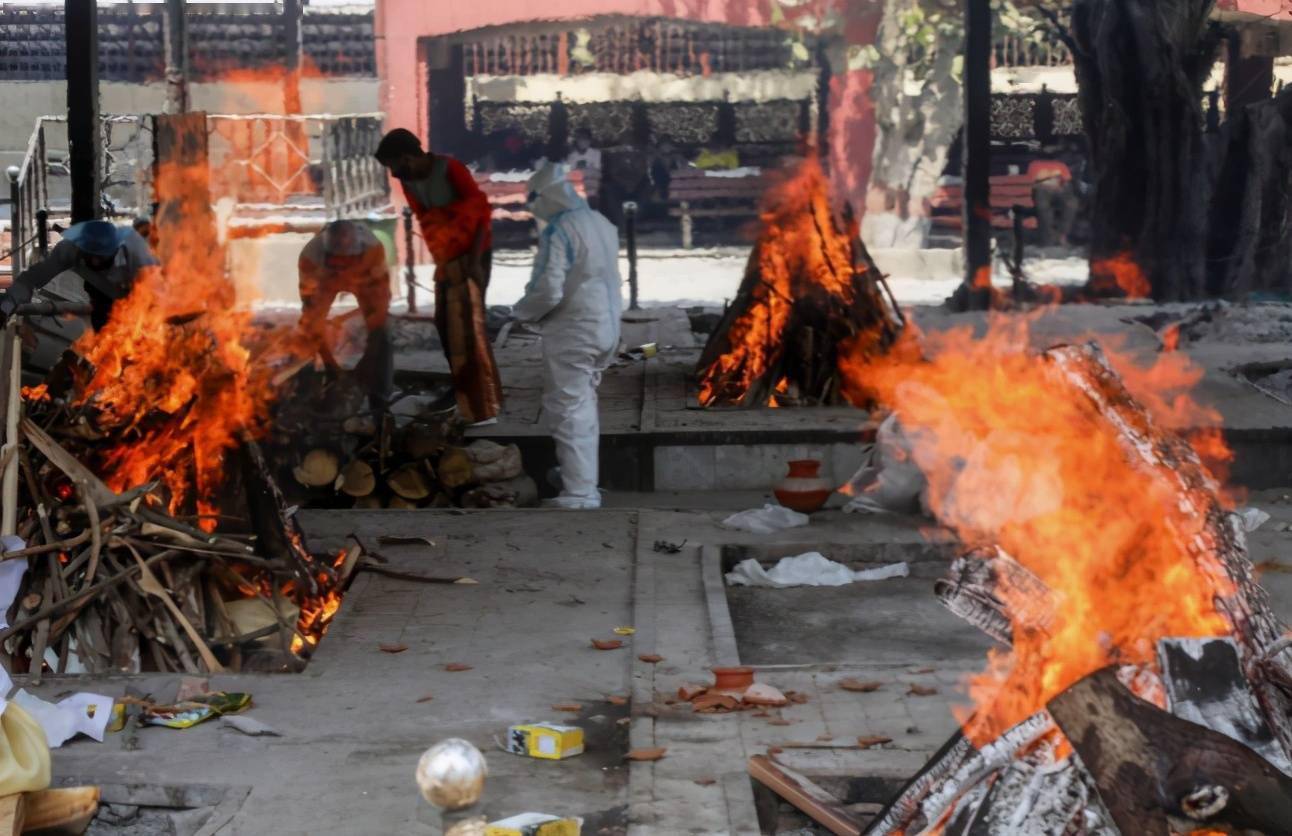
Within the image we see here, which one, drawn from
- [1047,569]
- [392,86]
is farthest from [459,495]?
[392,86]

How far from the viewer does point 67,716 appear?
6121 mm

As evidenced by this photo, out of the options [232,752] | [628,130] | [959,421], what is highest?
[628,130]

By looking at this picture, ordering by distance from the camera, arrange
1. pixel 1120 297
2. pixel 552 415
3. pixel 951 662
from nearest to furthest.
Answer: pixel 951 662 → pixel 552 415 → pixel 1120 297

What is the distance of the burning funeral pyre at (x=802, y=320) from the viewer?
41.7 feet

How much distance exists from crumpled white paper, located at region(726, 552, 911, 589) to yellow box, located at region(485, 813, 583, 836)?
368 centimetres

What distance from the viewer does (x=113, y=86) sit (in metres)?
25.5

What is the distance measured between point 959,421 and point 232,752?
4766 mm

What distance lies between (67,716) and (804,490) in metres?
4.64

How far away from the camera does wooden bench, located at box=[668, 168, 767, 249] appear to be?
25641 mm

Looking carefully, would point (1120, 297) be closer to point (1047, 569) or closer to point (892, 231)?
point (892, 231)

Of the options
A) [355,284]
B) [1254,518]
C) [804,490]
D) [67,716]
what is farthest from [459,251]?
[67,716]

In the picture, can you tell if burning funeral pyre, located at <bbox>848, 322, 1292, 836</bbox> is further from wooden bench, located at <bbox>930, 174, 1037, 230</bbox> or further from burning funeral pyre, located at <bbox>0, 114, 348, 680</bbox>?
wooden bench, located at <bbox>930, 174, 1037, 230</bbox>

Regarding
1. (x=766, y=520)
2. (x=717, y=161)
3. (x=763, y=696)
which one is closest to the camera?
(x=763, y=696)

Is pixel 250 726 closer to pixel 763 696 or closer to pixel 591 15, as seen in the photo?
pixel 763 696
